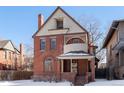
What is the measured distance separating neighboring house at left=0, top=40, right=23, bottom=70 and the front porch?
5.37 ft

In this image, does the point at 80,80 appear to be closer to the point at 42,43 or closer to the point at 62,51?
the point at 62,51

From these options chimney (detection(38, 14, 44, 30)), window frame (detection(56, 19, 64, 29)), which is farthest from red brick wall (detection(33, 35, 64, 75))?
chimney (detection(38, 14, 44, 30))

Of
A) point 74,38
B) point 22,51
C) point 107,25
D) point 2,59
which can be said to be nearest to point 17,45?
point 22,51

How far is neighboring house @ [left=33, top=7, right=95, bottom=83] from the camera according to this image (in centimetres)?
1357

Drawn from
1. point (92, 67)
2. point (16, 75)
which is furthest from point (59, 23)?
point (16, 75)

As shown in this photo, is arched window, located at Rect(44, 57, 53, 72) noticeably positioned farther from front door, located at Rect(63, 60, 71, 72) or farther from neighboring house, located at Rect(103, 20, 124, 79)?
neighboring house, located at Rect(103, 20, 124, 79)

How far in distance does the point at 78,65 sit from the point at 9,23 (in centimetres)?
361

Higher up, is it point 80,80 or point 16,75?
point 16,75

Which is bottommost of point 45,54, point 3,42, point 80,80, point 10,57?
point 80,80

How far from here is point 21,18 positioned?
11.6 m

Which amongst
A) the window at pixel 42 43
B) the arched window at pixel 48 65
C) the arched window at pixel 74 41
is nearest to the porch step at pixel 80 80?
the arched window at pixel 48 65

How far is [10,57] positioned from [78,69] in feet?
8.65

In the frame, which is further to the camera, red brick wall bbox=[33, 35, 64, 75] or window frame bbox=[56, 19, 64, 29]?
window frame bbox=[56, 19, 64, 29]

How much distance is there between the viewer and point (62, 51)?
45.6 ft
